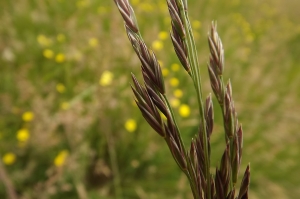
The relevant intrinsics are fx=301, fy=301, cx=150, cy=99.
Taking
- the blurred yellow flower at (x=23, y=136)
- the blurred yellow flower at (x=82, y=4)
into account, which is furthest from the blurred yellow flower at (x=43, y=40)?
the blurred yellow flower at (x=23, y=136)

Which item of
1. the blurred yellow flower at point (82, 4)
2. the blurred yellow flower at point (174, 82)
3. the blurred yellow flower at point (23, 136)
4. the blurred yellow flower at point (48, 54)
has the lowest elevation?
the blurred yellow flower at point (23, 136)

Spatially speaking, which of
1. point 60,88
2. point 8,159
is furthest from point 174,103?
point 8,159

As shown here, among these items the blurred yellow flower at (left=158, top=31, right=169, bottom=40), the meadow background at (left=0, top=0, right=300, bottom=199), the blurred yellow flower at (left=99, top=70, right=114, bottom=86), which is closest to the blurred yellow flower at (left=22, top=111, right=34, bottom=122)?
the meadow background at (left=0, top=0, right=300, bottom=199)

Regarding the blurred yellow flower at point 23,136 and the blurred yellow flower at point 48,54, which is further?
the blurred yellow flower at point 48,54

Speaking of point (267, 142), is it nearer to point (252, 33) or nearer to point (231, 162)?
point (231, 162)

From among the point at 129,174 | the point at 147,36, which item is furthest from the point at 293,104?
the point at 129,174

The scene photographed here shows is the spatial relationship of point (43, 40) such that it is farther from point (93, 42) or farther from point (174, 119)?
point (174, 119)

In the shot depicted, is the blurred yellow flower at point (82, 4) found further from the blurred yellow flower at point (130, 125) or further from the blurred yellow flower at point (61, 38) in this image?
the blurred yellow flower at point (130, 125)

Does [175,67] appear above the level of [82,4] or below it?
below
